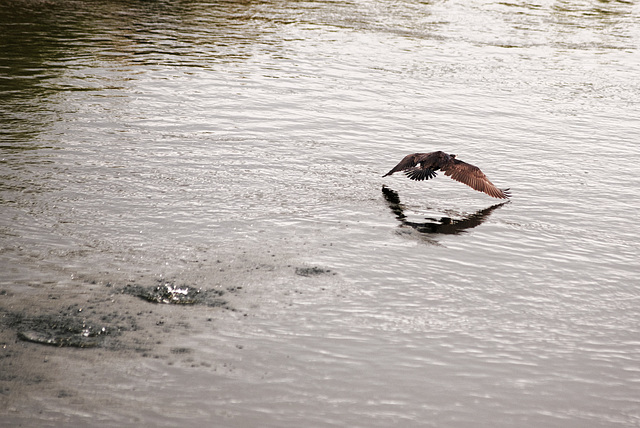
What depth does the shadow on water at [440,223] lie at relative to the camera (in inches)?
393

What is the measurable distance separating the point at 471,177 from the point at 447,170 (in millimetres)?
400

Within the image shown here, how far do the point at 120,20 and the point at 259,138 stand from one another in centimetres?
1200

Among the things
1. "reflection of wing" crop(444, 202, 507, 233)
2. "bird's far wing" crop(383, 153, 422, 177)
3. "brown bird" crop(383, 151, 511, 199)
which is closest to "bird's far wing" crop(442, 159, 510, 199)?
"brown bird" crop(383, 151, 511, 199)

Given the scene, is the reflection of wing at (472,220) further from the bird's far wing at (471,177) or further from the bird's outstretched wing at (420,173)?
the bird's outstretched wing at (420,173)

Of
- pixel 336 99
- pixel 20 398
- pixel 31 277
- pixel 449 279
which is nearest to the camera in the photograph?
pixel 20 398

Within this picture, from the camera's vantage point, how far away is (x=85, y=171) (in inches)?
444

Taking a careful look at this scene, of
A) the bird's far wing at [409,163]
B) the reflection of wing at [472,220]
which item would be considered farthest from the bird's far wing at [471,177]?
the bird's far wing at [409,163]

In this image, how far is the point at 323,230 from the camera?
9773 millimetres

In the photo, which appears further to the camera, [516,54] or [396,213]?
[516,54]

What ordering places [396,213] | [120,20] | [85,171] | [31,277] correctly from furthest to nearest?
[120,20] → [85,171] → [396,213] → [31,277]

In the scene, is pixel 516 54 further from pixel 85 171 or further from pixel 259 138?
pixel 85 171

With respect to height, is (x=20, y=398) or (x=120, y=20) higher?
(x=120, y=20)

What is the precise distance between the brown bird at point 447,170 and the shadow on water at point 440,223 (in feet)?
1.07

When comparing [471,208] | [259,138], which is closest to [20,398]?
[471,208]
